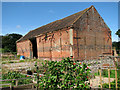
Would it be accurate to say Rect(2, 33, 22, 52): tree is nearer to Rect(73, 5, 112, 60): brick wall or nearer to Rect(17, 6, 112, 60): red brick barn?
Rect(17, 6, 112, 60): red brick barn

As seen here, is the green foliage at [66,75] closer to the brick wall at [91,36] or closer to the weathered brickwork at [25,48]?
the brick wall at [91,36]

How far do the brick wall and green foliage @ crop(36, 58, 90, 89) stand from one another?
10340mm

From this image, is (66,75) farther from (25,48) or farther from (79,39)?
(25,48)

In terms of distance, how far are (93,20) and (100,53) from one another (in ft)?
16.8

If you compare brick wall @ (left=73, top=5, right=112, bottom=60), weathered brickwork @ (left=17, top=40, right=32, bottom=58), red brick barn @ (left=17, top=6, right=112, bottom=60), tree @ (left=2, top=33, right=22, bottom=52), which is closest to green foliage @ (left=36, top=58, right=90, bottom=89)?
red brick barn @ (left=17, top=6, right=112, bottom=60)

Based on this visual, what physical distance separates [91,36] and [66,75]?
540 inches

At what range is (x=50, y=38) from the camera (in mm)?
18156

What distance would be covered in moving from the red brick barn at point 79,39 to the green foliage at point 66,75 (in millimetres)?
10040

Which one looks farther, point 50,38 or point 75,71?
point 50,38

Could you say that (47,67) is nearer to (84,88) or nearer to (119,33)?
(84,88)

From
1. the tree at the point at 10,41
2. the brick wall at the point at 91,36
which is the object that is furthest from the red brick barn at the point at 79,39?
the tree at the point at 10,41

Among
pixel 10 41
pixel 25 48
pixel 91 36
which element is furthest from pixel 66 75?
pixel 10 41

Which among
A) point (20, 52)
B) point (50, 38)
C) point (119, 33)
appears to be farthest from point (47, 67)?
point (119, 33)

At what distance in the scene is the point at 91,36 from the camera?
54.1 feet
